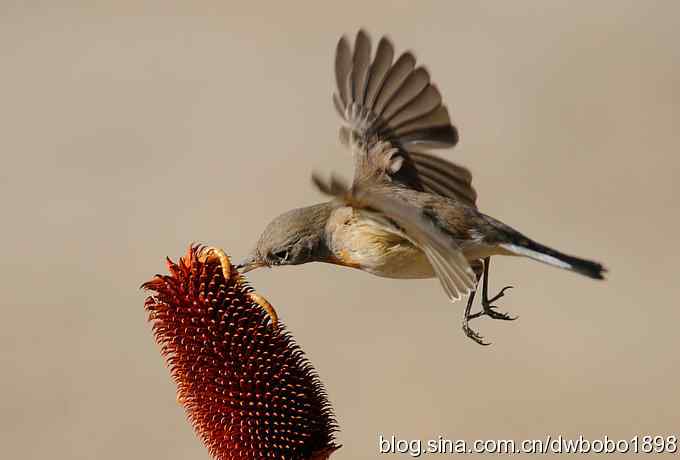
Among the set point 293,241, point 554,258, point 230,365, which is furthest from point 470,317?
point 230,365

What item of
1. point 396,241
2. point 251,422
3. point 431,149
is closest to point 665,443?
point 431,149

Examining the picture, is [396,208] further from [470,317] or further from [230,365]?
[470,317]

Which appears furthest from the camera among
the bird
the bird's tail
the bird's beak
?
the bird's beak

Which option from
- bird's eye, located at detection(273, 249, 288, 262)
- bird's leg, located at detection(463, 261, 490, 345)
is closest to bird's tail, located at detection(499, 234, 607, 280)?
bird's leg, located at detection(463, 261, 490, 345)

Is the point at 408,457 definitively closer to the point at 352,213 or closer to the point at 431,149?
the point at 431,149

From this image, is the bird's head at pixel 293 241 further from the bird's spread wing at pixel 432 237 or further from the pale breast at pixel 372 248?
the bird's spread wing at pixel 432 237

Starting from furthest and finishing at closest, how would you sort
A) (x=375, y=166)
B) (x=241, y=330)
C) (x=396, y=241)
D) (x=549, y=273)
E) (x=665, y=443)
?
(x=549, y=273)
(x=665, y=443)
(x=375, y=166)
(x=396, y=241)
(x=241, y=330)

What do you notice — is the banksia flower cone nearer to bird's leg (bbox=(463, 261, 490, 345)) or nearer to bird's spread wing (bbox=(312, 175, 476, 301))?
bird's spread wing (bbox=(312, 175, 476, 301))
